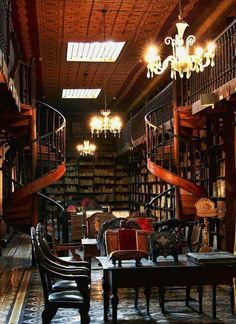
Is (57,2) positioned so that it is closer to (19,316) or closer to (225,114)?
(225,114)

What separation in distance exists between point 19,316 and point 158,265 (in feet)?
6.51

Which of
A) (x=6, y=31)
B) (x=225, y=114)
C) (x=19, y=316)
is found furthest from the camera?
(x=225, y=114)

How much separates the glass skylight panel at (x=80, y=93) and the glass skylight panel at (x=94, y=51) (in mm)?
4483

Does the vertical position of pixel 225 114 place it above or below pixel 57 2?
below

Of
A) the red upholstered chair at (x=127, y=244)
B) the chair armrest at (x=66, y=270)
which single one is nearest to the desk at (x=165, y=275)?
the red upholstered chair at (x=127, y=244)

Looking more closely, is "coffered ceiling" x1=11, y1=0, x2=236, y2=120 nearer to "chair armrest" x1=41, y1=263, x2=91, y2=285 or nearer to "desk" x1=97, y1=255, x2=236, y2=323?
"desk" x1=97, y1=255, x2=236, y2=323

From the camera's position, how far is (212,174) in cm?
1170

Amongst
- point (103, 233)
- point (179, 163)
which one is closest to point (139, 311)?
point (103, 233)

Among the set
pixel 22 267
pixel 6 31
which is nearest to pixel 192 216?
pixel 22 267

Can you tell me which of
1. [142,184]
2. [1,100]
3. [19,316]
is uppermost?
[1,100]

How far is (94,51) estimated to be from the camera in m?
13.5

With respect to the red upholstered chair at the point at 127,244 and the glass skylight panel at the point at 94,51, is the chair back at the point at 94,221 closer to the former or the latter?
the red upholstered chair at the point at 127,244

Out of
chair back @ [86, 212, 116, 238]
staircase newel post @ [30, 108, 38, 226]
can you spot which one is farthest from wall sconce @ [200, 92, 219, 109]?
staircase newel post @ [30, 108, 38, 226]

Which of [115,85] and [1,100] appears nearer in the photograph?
[1,100]
